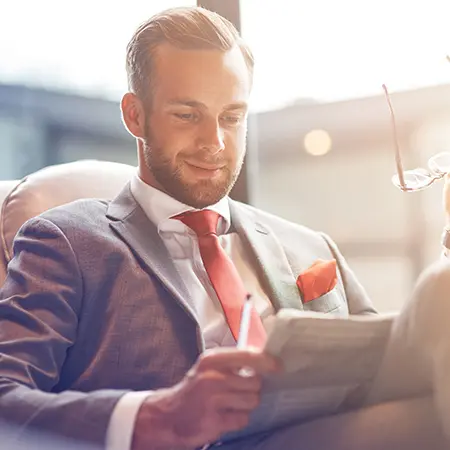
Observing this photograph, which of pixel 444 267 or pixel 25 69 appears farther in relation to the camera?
pixel 25 69

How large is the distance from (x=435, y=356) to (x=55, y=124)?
1.52 m

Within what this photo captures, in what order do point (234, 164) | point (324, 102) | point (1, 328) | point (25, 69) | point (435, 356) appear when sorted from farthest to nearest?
point (324, 102) < point (25, 69) < point (234, 164) < point (1, 328) < point (435, 356)

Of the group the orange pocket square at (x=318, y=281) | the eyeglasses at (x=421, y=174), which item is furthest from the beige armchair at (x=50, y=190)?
the eyeglasses at (x=421, y=174)

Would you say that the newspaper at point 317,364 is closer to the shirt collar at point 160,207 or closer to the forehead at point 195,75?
the shirt collar at point 160,207

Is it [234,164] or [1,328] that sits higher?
[234,164]

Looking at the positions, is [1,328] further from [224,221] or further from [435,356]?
[435,356]

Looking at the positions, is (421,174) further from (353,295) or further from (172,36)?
(172,36)

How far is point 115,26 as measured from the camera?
6.02 ft

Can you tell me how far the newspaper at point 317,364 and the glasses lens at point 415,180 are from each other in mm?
446

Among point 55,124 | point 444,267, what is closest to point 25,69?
point 55,124

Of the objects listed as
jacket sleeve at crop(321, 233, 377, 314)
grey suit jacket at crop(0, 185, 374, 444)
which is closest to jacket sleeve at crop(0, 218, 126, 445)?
grey suit jacket at crop(0, 185, 374, 444)

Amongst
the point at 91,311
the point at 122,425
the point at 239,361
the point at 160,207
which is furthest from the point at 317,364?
the point at 160,207

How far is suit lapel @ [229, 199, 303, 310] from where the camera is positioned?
1130mm

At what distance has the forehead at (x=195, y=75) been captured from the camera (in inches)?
43.0
